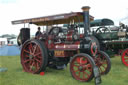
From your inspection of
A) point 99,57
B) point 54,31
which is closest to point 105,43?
point 99,57

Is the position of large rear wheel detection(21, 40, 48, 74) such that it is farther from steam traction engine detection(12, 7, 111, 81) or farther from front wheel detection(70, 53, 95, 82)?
front wheel detection(70, 53, 95, 82)

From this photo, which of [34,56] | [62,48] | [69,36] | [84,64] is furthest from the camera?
[34,56]

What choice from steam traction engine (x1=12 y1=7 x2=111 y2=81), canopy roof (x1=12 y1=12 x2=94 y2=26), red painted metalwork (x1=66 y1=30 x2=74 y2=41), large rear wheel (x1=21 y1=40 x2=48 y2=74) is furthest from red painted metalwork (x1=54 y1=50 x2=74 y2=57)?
canopy roof (x1=12 y1=12 x2=94 y2=26)

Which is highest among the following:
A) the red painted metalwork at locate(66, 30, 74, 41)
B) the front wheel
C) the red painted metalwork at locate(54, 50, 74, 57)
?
the red painted metalwork at locate(66, 30, 74, 41)

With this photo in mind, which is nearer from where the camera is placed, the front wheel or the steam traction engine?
the front wheel

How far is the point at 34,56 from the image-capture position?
209 inches

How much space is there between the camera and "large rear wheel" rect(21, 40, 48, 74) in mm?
5059

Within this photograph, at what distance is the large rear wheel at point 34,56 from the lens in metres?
5.06

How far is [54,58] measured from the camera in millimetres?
5277

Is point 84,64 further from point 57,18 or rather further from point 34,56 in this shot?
point 34,56

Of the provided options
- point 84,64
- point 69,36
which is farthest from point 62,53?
point 84,64

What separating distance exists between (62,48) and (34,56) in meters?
1.02

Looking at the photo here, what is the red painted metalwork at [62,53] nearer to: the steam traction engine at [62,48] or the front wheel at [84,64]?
the steam traction engine at [62,48]

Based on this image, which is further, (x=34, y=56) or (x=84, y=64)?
(x=34, y=56)
